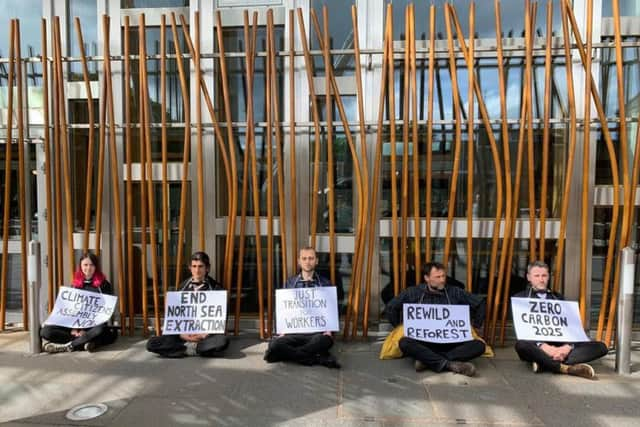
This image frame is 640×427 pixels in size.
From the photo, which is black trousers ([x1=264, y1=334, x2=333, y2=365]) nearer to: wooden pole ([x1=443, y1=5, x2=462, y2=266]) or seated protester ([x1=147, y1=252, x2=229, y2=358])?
seated protester ([x1=147, y1=252, x2=229, y2=358])

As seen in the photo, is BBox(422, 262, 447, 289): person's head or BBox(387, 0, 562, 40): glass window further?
BBox(387, 0, 562, 40): glass window

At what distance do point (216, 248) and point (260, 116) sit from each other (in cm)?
154

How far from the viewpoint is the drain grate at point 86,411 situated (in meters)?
3.08

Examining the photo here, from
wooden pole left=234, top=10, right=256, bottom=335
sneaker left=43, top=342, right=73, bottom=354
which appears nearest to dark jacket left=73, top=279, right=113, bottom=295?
sneaker left=43, top=342, right=73, bottom=354

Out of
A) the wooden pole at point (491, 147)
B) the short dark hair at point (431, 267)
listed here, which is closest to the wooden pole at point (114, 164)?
the short dark hair at point (431, 267)

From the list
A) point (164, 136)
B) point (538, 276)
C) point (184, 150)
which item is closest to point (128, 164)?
point (164, 136)

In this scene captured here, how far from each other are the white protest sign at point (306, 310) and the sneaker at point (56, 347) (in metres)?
2.04

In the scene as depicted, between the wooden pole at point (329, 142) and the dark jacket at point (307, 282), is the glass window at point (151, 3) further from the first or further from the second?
the dark jacket at point (307, 282)

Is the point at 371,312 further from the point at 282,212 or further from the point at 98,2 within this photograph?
the point at 98,2

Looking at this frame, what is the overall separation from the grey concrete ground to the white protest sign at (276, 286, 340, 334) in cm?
35

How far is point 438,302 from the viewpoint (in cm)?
421

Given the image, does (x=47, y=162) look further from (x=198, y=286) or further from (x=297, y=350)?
(x=297, y=350)

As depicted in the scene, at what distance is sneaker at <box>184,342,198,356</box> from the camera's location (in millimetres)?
4273

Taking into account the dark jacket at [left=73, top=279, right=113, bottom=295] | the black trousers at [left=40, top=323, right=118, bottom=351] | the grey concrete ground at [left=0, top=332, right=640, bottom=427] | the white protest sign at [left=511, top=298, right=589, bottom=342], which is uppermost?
the dark jacket at [left=73, top=279, right=113, bottom=295]
